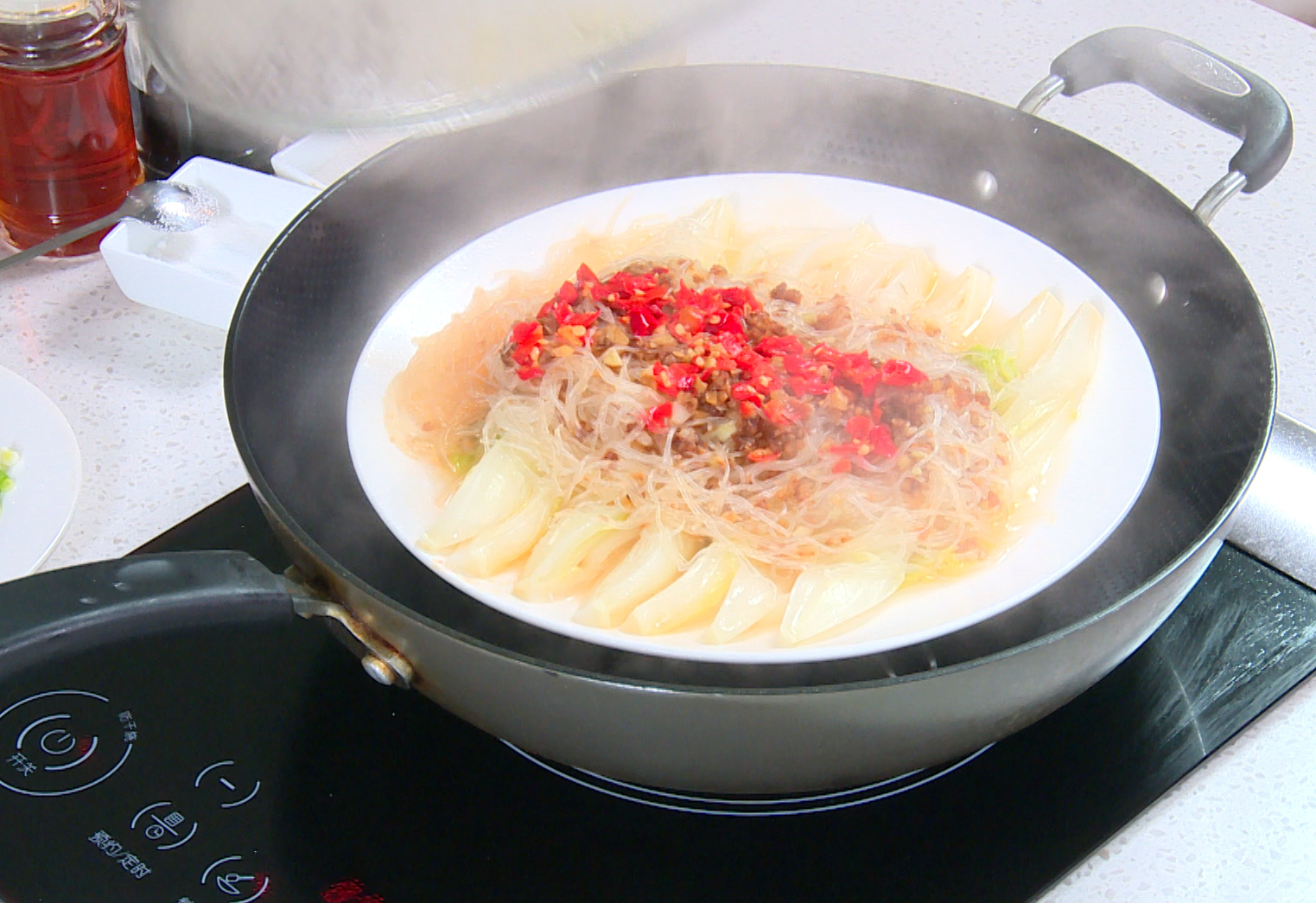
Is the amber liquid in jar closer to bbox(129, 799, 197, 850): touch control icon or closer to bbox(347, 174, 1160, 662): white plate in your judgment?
bbox(347, 174, 1160, 662): white plate

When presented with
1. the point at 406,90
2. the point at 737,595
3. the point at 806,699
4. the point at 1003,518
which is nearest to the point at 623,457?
the point at 737,595

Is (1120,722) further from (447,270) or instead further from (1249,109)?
(447,270)

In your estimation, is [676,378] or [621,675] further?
[676,378]

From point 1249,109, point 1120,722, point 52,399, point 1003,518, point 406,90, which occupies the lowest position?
point 52,399

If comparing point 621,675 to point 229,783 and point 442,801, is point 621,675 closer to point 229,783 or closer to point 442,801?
point 442,801

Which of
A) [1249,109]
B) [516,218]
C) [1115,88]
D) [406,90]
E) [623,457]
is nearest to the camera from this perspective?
[406,90]

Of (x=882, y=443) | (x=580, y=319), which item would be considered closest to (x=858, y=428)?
(x=882, y=443)
